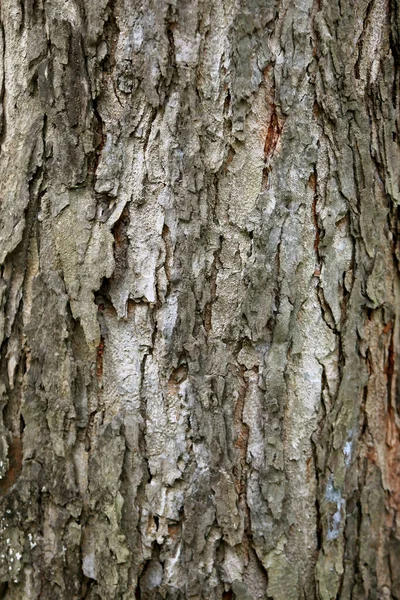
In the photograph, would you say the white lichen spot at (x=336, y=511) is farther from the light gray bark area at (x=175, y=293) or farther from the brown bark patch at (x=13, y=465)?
the brown bark patch at (x=13, y=465)

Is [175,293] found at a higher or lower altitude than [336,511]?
higher

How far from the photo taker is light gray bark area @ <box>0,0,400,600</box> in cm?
122

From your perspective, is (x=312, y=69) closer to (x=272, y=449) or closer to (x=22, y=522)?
(x=272, y=449)

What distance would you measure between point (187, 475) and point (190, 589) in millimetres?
245

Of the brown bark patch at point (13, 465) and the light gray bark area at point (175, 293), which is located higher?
the light gray bark area at point (175, 293)

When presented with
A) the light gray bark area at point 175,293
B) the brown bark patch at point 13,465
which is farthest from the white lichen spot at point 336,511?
the brown bark patch at point 13,465

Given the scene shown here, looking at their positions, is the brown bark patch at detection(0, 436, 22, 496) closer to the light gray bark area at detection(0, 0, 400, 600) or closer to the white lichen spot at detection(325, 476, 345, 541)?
the light gray bark area at detection(0, 0, 400, 600)

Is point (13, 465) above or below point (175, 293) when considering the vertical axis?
below

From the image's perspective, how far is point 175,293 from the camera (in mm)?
1231

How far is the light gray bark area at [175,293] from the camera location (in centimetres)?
122

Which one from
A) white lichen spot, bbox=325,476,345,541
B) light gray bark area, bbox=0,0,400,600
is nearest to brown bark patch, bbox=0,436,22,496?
light gray bark area, bbox=0,0,400,600

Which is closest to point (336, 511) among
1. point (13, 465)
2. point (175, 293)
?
point (175, 293)

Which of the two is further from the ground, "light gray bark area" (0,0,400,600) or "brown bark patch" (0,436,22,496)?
"light gray bark area" (0,0,400,600)

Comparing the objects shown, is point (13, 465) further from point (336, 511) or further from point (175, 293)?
point (336, 511)
